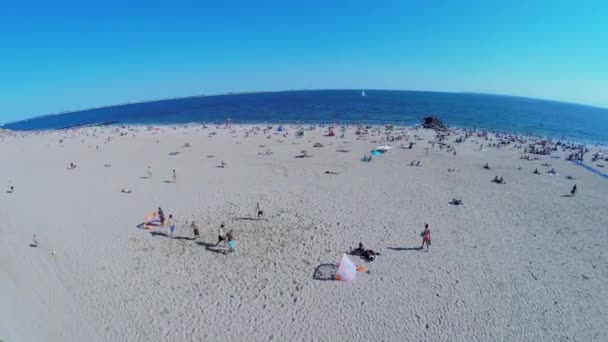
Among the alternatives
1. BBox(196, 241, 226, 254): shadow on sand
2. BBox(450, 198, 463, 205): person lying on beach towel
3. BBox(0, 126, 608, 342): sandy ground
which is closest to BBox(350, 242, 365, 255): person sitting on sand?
BBox(0, 126, 608, 342): sandy ground

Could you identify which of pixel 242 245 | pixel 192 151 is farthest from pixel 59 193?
pixel 242 245

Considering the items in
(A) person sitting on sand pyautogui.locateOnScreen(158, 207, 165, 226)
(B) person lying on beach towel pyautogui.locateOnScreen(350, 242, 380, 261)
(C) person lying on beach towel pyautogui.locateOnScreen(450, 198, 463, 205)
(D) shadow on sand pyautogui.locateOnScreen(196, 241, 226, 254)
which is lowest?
(B) person lying on beach towel pyautogui.locateOnScreen(350, 242, 380, 261)

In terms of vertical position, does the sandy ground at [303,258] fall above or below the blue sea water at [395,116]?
below

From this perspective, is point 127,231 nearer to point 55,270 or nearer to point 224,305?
point 55,270

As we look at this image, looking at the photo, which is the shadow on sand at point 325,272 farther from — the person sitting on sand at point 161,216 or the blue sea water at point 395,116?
the blue sea water at point 395,116

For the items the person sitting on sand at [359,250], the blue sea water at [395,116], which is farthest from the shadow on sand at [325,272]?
the blue sea water at [395,116]

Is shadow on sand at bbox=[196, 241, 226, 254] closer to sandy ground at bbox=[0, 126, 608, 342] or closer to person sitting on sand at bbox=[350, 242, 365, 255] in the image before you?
sandy ground at bbox=[0, 126, 608, 342]

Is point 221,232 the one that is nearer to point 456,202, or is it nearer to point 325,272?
point 325,272

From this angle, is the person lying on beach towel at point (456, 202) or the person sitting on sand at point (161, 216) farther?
the person lying on beach towel at point (456, 202)

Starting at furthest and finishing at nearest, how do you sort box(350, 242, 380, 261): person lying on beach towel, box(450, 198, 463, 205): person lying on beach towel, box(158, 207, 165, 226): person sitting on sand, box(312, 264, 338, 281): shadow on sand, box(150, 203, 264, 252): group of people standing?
box(450, 198, 463, 205): person lying on beach towel
box(158, 207, 165, 226): person sitting on sand
box(150, 203, 264, 252): group of people standing
box(350, 242, 380, 261): person lying on beach towel
box(312, 264, 338, 281): shadow on sand

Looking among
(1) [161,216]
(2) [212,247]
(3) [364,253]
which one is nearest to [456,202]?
(3) [364,253]
